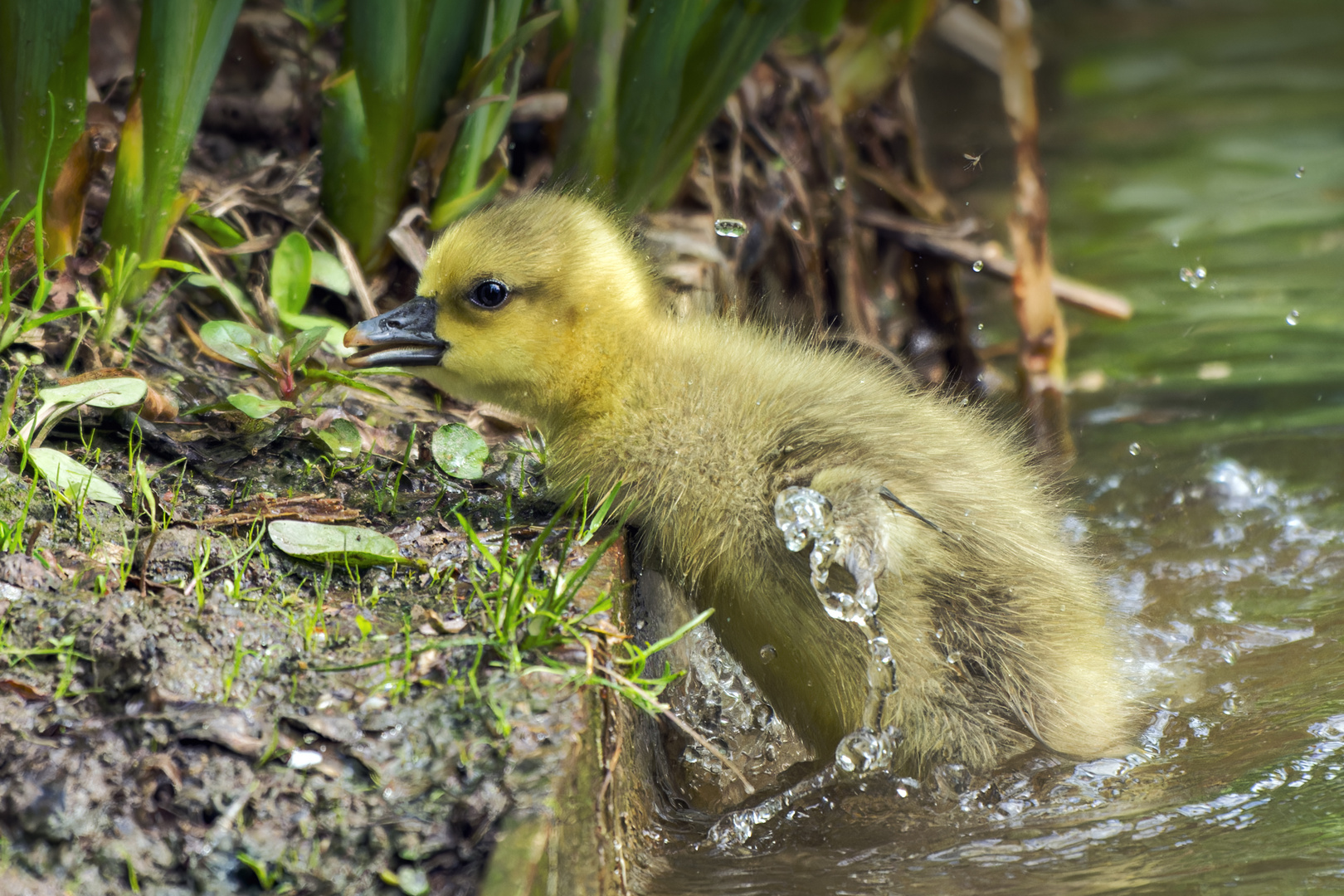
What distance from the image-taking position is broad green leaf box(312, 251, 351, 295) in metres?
3.23

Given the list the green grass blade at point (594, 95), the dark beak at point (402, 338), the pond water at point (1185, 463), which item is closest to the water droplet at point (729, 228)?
the green grass blade at point (594, 95)

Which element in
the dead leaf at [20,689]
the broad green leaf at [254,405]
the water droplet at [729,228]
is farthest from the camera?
the water droplet at [729,228]

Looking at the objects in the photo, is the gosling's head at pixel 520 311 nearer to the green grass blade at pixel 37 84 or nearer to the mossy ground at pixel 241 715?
the mossy ground at pixel 241 715

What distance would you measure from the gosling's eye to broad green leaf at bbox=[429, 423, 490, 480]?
28 cm

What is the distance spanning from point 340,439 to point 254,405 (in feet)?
0.62

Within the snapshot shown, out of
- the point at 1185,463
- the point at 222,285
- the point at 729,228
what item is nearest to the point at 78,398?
the point at 222,285

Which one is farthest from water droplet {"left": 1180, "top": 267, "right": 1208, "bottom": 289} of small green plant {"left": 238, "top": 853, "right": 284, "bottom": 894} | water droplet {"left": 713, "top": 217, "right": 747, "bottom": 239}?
small green plant {"left": 238, "top": 853, "right": 284, "bottom": 894}

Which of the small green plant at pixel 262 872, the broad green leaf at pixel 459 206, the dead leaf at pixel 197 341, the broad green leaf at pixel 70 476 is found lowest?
the dead leaf at pixel 197 341

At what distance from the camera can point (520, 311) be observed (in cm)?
264

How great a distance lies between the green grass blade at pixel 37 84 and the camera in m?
2.61

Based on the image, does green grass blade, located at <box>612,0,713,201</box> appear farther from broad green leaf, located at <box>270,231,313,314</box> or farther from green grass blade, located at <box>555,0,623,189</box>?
broad green leaf, located at <box>270,231,313,314</box>

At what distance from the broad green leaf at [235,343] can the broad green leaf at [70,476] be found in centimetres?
54

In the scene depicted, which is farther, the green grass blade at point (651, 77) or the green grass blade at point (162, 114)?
the green grass blade at point (651, 77)

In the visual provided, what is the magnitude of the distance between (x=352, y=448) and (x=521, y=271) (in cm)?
52
